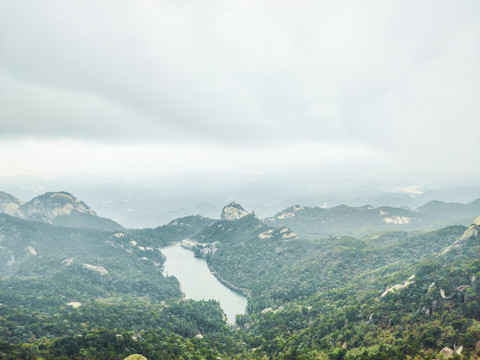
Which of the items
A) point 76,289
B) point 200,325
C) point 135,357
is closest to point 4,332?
point 135,357

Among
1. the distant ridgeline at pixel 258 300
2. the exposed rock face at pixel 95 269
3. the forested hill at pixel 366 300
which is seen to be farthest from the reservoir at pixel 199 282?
the exposed rock face at pixel 95 269

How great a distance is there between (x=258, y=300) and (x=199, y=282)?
4729cm

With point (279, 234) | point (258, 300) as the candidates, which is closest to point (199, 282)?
point (258, 300)

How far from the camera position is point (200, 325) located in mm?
74625

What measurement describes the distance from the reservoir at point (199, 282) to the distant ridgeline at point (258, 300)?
19.1 feet

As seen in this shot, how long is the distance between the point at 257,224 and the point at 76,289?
11130 centimetres

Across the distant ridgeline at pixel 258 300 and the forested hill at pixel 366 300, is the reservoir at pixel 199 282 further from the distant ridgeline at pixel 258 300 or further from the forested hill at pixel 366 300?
the forested hill at pixel 366 300

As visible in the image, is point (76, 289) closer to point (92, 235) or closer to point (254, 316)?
point (254, 316)

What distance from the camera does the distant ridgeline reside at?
42031mm

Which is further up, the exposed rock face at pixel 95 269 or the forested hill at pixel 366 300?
the forested hill at pixel 366 300

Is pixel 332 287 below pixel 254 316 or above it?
above

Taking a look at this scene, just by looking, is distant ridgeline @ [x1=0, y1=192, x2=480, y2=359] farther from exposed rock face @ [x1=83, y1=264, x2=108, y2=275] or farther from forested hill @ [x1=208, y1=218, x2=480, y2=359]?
exposed rock face @ [x1=83, y1=264, x2=108, y2=275]

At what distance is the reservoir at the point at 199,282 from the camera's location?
105 meters

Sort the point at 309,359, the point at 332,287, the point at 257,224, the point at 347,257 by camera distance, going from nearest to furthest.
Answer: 1. the point at 309,359
2. the point at 332,287
3. the point at 347,257
4. the point at 257,224
